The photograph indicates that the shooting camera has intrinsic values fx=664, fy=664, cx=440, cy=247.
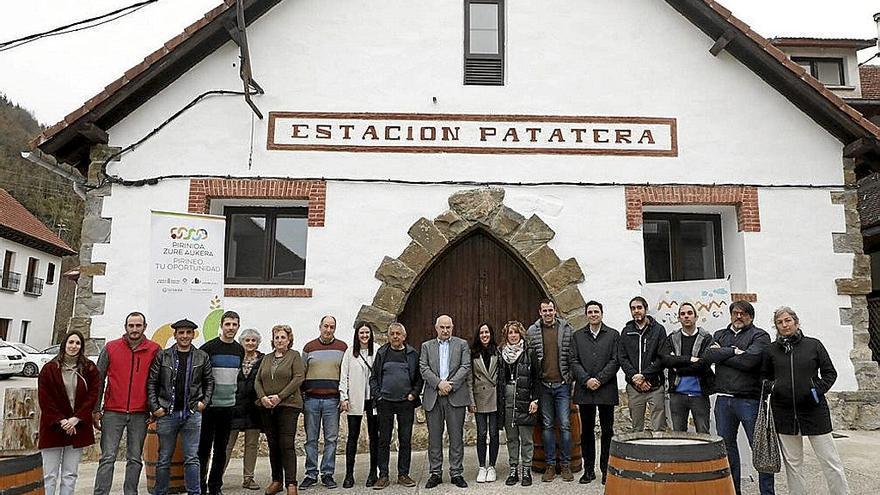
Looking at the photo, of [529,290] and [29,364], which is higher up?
[529,290]

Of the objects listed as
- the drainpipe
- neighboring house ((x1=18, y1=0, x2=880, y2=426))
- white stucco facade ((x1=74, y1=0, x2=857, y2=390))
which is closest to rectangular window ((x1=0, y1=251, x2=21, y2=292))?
the drainpipe

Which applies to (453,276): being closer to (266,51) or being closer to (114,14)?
(266,51)

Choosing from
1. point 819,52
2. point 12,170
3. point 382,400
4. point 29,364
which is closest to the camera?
point 382,400

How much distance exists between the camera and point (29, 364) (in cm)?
2219

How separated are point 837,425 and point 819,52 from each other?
34.9 feet

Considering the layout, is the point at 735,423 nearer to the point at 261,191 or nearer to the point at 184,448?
the point at 184,448

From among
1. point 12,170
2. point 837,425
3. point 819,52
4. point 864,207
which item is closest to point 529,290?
point 837,425

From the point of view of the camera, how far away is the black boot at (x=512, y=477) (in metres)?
6.01

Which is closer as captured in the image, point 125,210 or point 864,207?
point 125,210

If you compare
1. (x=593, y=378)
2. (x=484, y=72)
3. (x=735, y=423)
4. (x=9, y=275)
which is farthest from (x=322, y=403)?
(x=9, y=275)

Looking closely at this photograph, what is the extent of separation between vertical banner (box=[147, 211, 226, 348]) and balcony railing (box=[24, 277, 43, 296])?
102 feet

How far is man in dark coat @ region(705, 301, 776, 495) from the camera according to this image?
5.28 m

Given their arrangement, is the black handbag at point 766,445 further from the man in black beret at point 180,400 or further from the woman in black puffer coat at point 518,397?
the man in black beret at point 180,400

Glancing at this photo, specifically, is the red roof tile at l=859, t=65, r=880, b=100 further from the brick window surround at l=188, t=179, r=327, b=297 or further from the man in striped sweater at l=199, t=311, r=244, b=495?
the man in striped sweater at l=199, t=311, r=244, b=495
